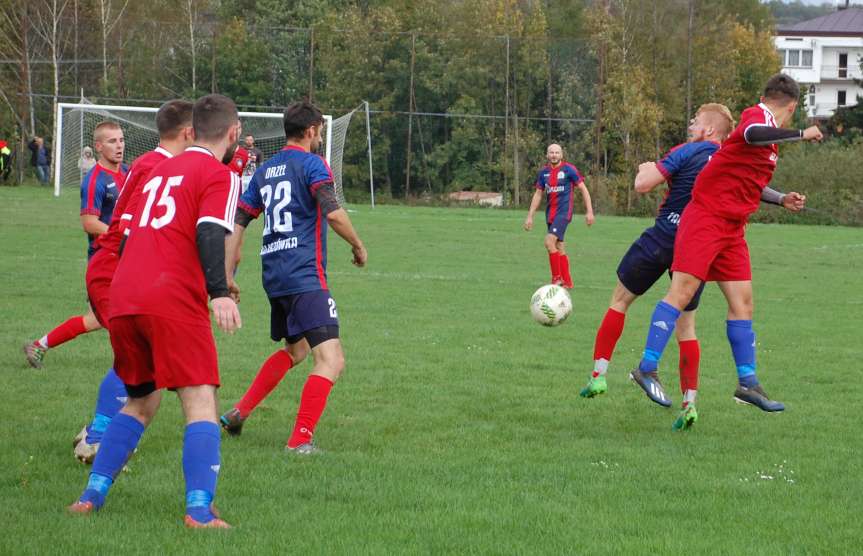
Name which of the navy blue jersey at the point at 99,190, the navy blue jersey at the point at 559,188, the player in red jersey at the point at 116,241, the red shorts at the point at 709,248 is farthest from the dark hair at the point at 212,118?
the navy blue jersey at the point at 559,188

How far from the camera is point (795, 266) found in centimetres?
2102

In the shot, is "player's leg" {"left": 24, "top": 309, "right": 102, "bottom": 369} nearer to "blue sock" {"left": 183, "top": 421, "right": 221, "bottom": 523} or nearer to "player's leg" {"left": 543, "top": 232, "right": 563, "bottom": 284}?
"blue sock" {"left": 183, "top": 421, "right": 221, "bottom": 523}

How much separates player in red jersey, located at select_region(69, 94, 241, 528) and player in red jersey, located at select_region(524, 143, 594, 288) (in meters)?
11.6

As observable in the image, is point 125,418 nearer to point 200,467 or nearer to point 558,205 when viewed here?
point 200,467

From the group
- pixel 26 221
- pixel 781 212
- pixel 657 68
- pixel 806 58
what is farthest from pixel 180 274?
pixel 806 58

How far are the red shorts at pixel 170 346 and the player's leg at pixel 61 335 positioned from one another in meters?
3.35

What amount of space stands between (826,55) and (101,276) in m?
111

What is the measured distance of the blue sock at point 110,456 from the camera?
4961mm

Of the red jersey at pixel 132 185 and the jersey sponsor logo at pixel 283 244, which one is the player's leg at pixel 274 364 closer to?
the jersey sponsor logo at pixel 283 244

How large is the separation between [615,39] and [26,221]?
92.6ft

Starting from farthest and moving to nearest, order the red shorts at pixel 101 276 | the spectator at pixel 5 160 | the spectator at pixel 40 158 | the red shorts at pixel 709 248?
the spectator at pixel 40 158 < the spectator at pixel 5 160 < the red shorts at pixel 709 248 < the red shorts at pixel 101 276

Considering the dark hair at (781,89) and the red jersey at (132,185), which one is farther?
the dark hair at (781,89)

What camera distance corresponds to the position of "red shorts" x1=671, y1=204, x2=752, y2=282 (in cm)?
718

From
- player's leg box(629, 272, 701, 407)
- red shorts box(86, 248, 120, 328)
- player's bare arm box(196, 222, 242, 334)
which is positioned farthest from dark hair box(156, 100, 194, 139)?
player's leg box(629, 272, 701, 407)
